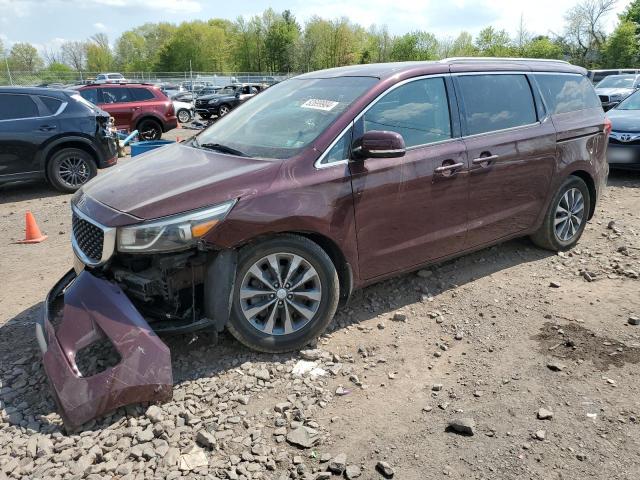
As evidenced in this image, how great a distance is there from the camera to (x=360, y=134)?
12.3 feet

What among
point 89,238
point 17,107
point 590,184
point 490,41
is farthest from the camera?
point 490,41

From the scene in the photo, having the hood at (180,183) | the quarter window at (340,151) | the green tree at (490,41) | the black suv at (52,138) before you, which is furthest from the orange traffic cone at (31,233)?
the green tree at (490,41)

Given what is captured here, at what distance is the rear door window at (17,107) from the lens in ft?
27.2

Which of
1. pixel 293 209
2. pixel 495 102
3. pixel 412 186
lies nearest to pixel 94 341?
pixel 293 209

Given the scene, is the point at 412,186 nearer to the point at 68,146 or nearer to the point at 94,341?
the point at 94,341

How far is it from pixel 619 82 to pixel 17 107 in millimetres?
18261

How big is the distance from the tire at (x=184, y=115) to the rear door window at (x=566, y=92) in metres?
18.8

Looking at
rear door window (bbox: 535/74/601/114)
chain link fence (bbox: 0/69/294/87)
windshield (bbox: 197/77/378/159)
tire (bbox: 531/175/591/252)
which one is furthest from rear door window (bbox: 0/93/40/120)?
chain link fence (bbox: 0/69/294/87)

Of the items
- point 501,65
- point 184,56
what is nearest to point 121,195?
point 501,65

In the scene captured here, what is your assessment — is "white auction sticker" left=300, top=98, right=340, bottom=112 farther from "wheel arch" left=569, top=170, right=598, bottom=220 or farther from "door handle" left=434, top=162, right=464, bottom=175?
"wheel arch" left=569, top=170, right=598, bottom=220

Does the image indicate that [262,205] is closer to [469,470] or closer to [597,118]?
[469,470]

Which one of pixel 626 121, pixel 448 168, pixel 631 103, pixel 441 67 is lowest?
pixel 448 168

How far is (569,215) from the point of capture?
532 centimetres

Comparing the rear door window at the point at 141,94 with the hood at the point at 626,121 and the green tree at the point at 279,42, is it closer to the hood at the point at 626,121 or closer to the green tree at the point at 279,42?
the hood at the point at 626,121
